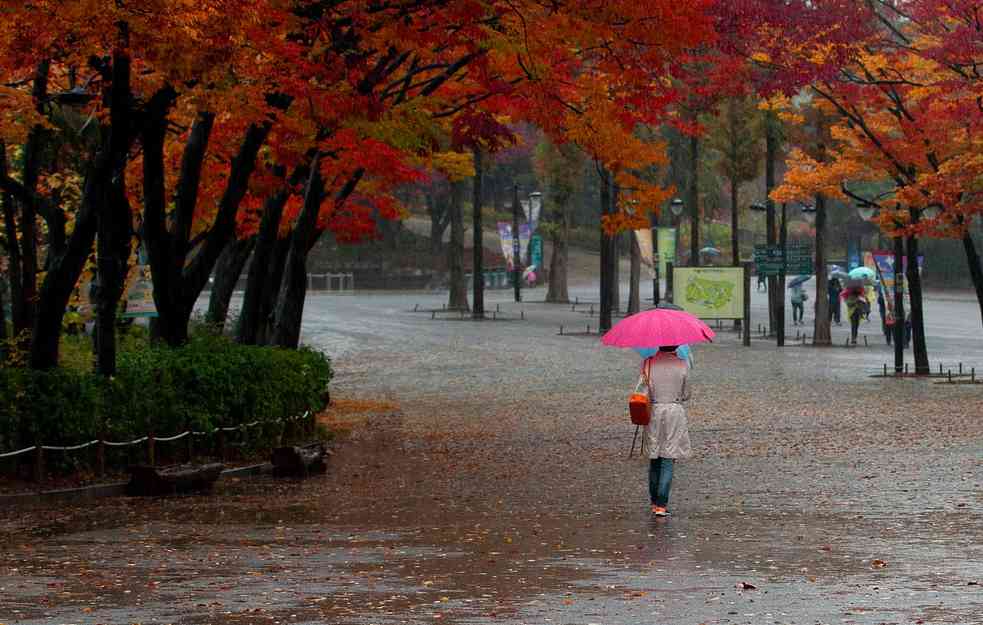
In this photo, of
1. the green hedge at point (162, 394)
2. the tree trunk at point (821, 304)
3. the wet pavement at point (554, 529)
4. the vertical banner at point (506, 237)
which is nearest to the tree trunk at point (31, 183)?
the green hedge at point (162, 394)

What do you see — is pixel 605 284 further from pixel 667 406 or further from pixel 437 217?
pixel 437 217

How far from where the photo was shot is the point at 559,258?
8456 cm

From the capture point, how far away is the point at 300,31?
20.1 meters

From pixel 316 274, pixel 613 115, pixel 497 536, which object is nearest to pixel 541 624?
pixel 497 536

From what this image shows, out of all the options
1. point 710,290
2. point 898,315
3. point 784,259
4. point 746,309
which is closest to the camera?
point 898,315

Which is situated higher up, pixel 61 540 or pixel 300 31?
pixel 300 31

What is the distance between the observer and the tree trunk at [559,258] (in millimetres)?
83000

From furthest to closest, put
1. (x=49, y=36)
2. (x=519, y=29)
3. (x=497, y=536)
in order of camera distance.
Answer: (x=519, y=29), (x=49, y=36), (x=497, y=536)

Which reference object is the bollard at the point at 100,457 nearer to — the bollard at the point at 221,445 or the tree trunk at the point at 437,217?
the bollard at the point at 221,445

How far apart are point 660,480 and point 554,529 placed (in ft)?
4.68

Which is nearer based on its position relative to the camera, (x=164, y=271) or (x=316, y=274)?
(x=164, y=271)

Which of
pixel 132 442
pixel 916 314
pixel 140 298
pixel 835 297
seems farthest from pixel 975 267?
pixel 835 297

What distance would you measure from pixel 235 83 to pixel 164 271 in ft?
11.9

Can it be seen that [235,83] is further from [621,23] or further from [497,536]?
[497,536]
